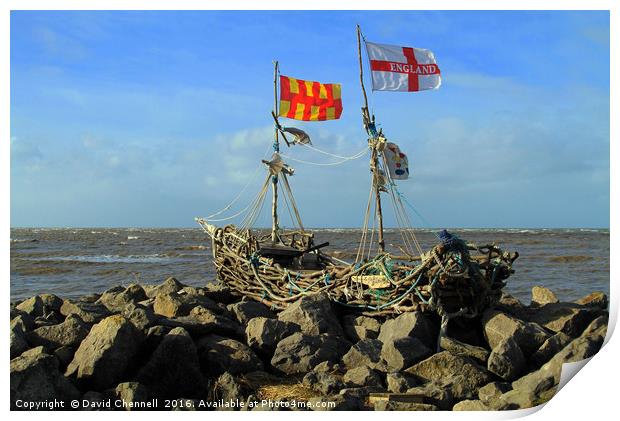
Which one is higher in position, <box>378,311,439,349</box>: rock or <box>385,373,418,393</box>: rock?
<box>378,311,439,349</box>: rock

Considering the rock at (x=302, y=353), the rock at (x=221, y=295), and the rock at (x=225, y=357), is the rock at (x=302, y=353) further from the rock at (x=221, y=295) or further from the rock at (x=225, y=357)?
the rock at (x=221, y=295)

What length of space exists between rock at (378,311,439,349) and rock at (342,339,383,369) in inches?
20.9

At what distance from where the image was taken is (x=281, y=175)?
56.4 feet

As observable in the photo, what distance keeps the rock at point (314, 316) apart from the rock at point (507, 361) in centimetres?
270

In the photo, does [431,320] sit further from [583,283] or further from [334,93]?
[583,283]

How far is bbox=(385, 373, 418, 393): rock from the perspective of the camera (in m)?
7.32

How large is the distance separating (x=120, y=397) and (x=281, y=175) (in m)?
11.0

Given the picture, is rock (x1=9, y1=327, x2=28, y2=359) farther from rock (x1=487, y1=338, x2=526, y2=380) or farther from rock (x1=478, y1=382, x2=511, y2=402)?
rock (x1=487, y1=338, x2=526, y2=380)

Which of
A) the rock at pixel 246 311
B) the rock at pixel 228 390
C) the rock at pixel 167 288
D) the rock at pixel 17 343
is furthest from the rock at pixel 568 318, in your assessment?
the rock at pixel 17 343

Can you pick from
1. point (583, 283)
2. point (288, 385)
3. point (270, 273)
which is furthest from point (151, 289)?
point (583, 283)

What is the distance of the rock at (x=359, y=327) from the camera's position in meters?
9.98

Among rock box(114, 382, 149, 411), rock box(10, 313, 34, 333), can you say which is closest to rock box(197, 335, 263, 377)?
rock box(114, 382, 149, 411)

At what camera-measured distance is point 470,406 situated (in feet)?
22.4

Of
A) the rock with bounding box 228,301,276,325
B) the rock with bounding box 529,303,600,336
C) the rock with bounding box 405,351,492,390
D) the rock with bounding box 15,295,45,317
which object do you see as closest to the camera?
the rock with bounding box 405,351,492,390
